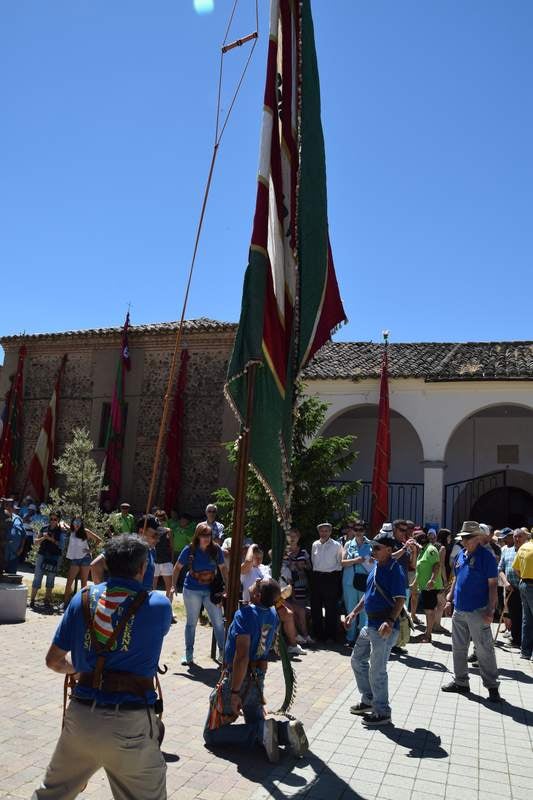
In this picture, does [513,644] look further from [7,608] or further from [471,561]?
[7,608]

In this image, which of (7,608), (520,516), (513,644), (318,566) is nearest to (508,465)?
(520,516)

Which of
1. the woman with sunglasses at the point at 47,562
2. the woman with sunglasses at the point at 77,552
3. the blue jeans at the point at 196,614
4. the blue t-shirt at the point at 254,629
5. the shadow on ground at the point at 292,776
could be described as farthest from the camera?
the woman with sunglasses at the point at 47,562

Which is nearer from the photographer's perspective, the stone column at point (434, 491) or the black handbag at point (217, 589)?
the black handbag at point (217, 589)

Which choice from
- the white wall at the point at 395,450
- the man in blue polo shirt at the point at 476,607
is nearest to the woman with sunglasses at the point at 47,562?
the man in blue polo shirt at the point at 476,607

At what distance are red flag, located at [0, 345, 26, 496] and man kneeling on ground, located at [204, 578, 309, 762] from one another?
18913mm

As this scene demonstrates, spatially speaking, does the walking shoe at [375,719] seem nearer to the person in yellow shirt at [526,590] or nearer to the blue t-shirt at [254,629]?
the blue t-shirt at [254,629]

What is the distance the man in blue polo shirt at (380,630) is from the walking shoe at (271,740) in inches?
51.1

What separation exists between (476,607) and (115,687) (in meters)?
4.91

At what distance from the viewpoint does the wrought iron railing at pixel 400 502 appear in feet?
60.4

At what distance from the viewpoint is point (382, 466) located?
17578 mm

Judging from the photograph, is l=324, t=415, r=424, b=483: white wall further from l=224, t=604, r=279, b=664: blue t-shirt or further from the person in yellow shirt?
l=224, t=604, r=279, b=664: blue t-shirt

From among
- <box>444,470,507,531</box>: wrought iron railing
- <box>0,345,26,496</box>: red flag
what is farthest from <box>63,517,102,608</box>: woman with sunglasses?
<box>0,345,26,496</box>: red flag

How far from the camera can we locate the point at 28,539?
Answer: 16531 mm

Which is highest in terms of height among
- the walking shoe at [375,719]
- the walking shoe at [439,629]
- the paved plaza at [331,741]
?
the walking shoe at [439,629]
